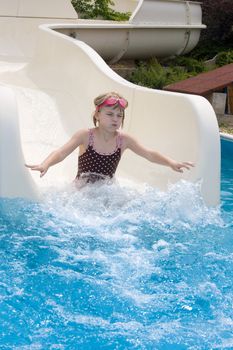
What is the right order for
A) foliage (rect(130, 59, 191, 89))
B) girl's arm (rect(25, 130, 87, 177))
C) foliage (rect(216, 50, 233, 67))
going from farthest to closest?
foliage (rect(216, 50, 233, 67)), foliage (rect(130, 59, 191, 89)), girl's arm (rect(25, 130, 87, 177))

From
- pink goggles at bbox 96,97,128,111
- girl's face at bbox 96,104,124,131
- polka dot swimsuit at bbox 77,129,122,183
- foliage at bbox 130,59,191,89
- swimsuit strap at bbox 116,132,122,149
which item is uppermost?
pink goggles at bbox 96,97,128,111

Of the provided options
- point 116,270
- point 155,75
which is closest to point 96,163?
point 116,270

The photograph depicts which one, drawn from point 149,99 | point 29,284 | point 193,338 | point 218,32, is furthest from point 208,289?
point 218,32

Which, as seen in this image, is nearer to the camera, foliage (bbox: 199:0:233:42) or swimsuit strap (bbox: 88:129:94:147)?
swimsuit strap (bbox: 88:129:94:147)

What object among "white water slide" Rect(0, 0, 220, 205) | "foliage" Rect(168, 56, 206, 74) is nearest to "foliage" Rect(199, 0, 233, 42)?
"foliage" Rect(168, 56, 206, 74)

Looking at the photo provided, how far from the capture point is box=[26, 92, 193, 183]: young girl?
425 cm

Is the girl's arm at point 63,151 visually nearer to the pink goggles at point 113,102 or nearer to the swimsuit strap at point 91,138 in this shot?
the swimsuit strap at point 91,138

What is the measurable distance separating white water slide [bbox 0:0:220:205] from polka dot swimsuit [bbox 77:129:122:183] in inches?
12.5

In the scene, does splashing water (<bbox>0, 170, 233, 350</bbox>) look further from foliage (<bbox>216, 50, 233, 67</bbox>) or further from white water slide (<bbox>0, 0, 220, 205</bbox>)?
foliage (<bbox>216, 50, 233, 67</bbox>)

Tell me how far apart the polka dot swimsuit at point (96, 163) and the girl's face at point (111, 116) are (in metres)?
0.12

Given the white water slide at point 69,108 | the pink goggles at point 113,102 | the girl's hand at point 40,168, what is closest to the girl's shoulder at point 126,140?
the pink goggles at point 113,102

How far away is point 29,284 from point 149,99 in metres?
2.45

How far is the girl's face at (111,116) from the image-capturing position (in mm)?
4250

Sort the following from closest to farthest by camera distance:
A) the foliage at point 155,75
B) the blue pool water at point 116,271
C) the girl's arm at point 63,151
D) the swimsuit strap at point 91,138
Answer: the blue pool water at point 116,271
the girl's arm at point 63,151
the swimsuit strap at point 91,138
the foliage at point 155,75
